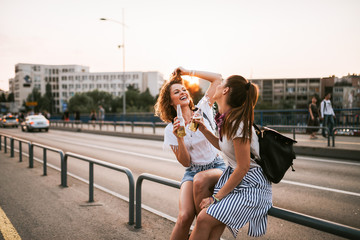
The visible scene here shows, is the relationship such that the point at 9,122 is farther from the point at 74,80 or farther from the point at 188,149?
the point at 74,80

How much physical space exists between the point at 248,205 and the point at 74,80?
465ft

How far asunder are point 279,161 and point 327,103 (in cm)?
1290

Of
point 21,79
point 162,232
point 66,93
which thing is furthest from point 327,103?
point 21,79

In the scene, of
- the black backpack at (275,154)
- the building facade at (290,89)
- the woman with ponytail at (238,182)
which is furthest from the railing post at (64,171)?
the building facade at (290,89)

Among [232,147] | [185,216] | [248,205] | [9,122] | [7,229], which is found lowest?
[9,122]

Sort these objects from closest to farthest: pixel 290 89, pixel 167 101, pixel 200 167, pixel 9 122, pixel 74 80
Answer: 1. pixel 200 167
2. pixel 167 101
3. pixel 9 122
4. pixel 290 89
5. pixel 74 80

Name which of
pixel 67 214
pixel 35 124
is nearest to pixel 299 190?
pixel 67 214

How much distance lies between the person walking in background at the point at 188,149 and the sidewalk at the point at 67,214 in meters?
1.39

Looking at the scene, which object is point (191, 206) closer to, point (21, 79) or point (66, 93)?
point (66, 93)

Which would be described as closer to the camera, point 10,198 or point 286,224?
point 286,224

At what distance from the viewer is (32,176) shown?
763cm

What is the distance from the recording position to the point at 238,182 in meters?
2.17

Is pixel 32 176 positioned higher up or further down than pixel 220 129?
further down

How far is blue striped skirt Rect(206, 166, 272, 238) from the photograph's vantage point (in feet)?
7.01
